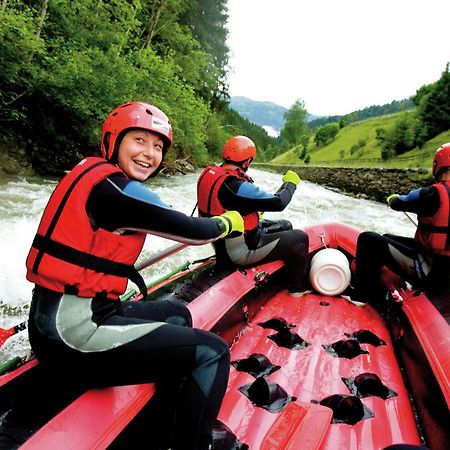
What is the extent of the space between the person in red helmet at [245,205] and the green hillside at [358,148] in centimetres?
2874

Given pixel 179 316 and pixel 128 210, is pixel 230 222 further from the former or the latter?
pixel 128 210

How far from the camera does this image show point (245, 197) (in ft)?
10.2

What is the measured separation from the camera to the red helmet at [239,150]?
3330 mm

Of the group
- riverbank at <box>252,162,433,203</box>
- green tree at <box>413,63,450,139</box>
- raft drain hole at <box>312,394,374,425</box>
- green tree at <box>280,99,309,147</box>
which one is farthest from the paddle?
green tree at <box>280,99,309,147</box>

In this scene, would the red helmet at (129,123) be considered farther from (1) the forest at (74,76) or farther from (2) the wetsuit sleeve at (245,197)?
(1) the forest at (74,76)

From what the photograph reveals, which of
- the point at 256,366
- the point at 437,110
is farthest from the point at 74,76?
the point at 437,110

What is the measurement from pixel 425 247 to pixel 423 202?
41 centimetres

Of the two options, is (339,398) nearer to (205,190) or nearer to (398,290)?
(398,290)

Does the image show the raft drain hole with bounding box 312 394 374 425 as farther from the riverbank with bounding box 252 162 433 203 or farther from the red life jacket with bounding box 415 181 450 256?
the riverbank with bounding box 252 162 433 203

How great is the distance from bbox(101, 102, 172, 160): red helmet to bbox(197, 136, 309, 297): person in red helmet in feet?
4.74

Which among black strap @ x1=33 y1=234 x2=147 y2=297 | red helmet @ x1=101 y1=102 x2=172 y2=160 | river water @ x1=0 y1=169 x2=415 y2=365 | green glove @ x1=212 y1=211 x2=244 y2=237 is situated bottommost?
river water @ x1=0 y1=169 x2=415 y2=365

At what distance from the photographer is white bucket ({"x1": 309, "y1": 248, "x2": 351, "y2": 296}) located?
12.7 feet

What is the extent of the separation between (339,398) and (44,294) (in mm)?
1823

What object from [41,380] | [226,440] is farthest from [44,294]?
[226,440]
